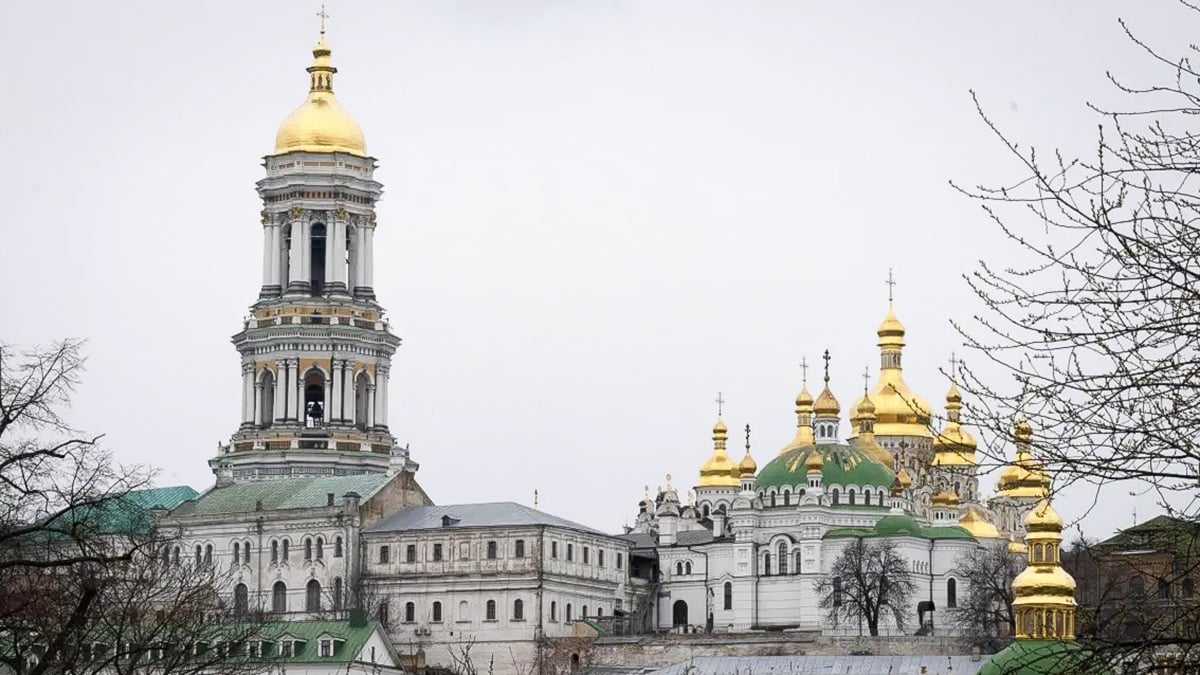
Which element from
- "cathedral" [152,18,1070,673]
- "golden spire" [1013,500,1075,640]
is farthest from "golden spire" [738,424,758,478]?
"golden spire" [1013,500,1075,640]

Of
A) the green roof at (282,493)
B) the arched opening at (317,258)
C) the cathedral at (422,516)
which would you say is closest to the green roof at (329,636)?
the cathedral at (422,516)

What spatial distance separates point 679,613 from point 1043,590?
59696 mm

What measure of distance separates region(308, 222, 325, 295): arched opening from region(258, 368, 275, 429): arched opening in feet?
13.2

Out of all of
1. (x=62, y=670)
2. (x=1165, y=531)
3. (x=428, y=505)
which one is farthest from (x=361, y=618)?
(x=1165, y=531)

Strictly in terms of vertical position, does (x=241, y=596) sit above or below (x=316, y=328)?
below

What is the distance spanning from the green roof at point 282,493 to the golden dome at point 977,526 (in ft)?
75.1

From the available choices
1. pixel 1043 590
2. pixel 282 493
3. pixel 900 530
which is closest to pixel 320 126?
pixel 282 493

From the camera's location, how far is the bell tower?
392 ft

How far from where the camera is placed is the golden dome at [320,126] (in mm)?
121875

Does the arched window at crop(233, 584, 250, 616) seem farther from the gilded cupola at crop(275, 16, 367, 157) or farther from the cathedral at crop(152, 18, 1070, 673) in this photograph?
the gilded cupola at crop(275, 16, 367, 157)

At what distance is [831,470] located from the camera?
11425 centimetres

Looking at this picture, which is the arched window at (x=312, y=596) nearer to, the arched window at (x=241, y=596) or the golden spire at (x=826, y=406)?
the arched window at (x=241, y=596)

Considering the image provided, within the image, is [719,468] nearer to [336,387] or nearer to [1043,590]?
[336,387]

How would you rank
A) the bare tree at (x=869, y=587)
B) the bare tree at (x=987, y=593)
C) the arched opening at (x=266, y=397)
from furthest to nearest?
the arched opening at (x=266, y=397) < the bare tree at (x=869, y=587) < the bare tree at (x=987, y=593)
